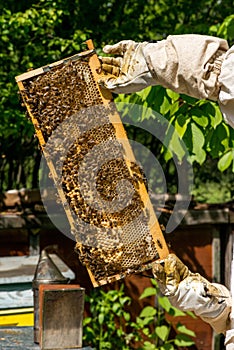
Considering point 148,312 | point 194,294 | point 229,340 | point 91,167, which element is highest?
point 91,167

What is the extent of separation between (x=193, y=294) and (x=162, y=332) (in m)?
3.09

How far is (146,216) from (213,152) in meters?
1.60

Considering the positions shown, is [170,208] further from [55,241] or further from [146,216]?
[146,216]

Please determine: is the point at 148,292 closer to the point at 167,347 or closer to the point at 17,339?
the point at 167,347

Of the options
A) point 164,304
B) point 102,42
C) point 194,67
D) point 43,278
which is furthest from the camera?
point 102,42

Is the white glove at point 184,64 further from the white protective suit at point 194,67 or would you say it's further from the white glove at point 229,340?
the white glove at point 229,340

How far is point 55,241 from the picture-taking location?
5410 millimetres

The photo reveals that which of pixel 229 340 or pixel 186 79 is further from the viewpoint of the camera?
pixel 229 340

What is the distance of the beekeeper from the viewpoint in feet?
6.82

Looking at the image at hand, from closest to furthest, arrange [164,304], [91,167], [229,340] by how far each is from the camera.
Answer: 1. [229,340]
2. [91,167]
3. [164,304]

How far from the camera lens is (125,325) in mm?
5453

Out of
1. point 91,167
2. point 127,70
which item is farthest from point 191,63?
point 91,167

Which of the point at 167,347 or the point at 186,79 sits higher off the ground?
the point at 186,79

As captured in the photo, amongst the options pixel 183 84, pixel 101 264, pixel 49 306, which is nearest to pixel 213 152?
pixel 49 306
